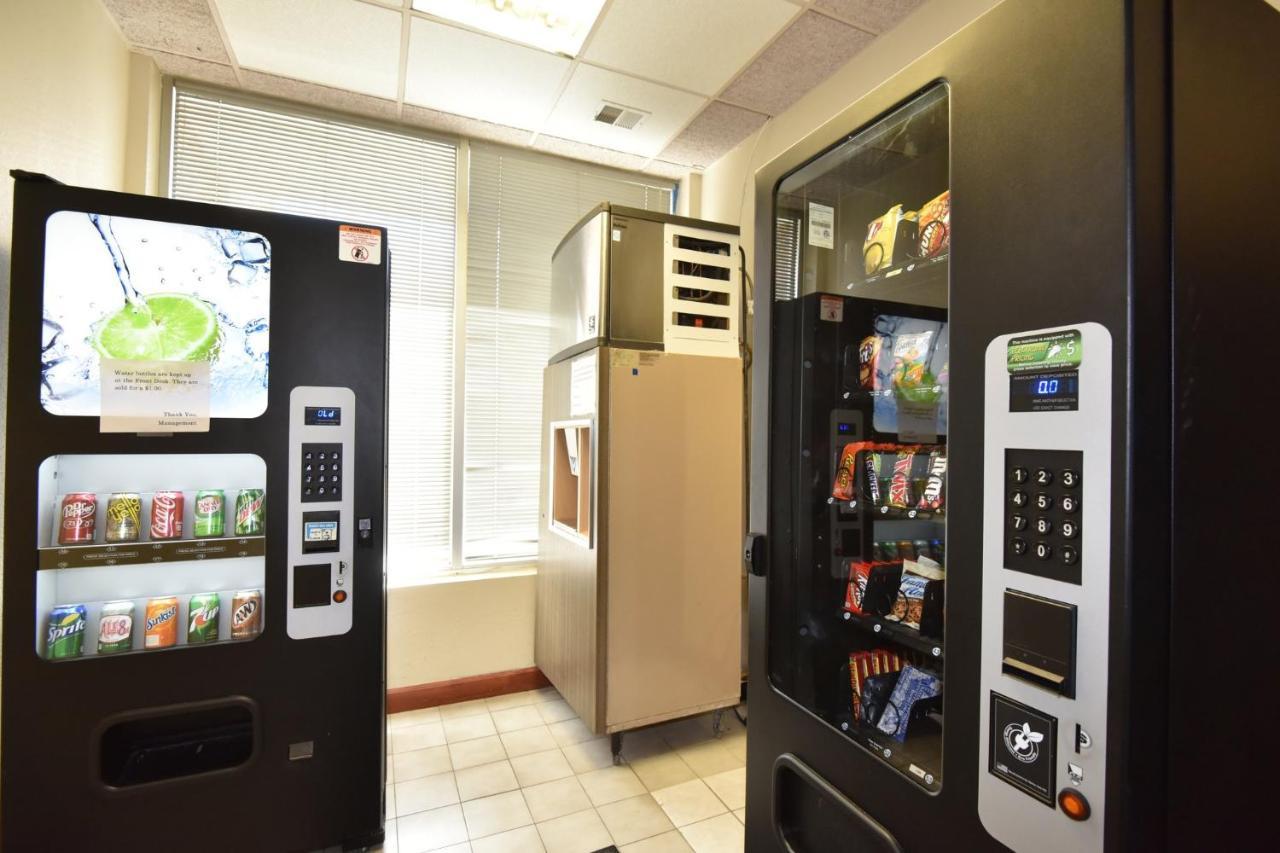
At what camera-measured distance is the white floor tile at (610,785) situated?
214cm

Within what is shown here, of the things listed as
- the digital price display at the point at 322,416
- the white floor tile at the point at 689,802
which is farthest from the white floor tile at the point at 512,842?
the digital price display at the point at 322,416

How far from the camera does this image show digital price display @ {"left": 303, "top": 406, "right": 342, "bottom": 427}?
164 centimetres

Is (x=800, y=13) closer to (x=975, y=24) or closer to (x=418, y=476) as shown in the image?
(x=975, y=24)

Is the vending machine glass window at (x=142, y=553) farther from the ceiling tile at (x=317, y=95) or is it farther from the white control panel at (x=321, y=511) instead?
the ceiling tile at (x=317, y=95)

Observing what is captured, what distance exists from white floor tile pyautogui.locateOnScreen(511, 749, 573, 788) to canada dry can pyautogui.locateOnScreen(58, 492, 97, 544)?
1653mm

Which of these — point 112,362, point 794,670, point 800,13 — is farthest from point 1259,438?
point 112,362

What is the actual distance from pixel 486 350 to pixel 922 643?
257 cm

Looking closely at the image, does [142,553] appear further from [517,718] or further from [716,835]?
[716,835]

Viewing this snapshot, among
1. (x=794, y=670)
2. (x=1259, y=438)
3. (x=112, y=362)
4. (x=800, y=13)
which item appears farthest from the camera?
(x=800, y=13)

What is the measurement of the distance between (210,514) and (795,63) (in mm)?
2686

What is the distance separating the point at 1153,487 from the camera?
665 millimetres

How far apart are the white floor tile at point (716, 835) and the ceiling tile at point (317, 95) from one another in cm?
332

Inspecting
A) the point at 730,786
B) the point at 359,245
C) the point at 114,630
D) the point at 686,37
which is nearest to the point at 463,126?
the point at 686,37

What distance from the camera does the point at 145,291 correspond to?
1539 mm
